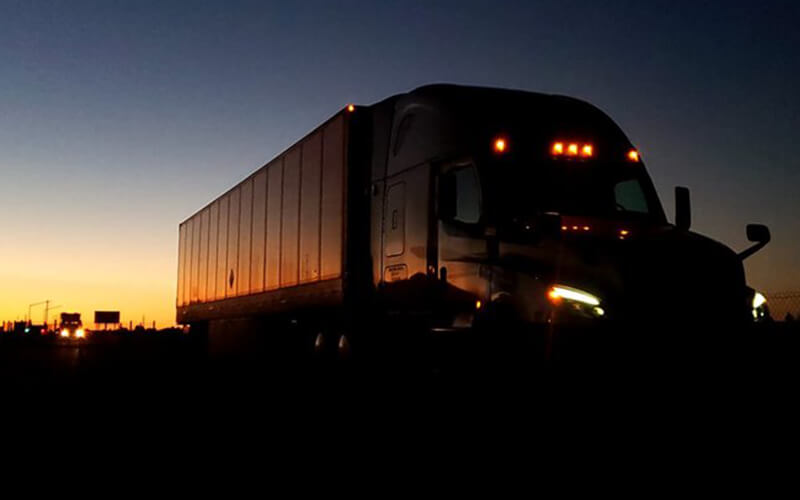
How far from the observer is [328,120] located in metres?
13.9

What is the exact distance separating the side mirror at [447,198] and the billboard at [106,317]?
125 metres

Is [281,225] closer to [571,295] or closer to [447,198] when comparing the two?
[447,198]

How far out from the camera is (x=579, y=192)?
10.4 meters

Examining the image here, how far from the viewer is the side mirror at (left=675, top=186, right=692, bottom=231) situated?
35.3ft

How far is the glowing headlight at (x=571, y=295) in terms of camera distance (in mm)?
8742

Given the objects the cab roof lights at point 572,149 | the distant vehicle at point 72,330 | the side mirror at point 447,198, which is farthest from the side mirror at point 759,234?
the distant vehicle at point 72,330

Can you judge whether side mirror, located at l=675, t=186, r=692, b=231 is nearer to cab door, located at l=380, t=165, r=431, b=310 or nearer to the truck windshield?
the truck windshield

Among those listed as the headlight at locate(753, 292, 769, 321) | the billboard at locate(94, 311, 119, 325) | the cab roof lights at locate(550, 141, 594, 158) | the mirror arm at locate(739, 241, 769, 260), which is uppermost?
the billboard at locate(94, 311, 119, 325)

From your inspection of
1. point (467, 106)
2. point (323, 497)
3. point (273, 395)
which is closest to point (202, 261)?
point (273, 395)

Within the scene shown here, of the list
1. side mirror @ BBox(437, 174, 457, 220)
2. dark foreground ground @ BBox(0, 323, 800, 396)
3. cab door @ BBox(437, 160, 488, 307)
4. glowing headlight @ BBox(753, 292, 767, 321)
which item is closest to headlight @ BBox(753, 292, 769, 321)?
glowing headlight @ BBox(753, 292, 767, 321)

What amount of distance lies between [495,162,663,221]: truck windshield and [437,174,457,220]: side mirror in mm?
497

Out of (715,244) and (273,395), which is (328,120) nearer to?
(273,395)

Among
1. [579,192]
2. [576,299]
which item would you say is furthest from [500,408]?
[579,192]

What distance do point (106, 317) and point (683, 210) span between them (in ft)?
414
